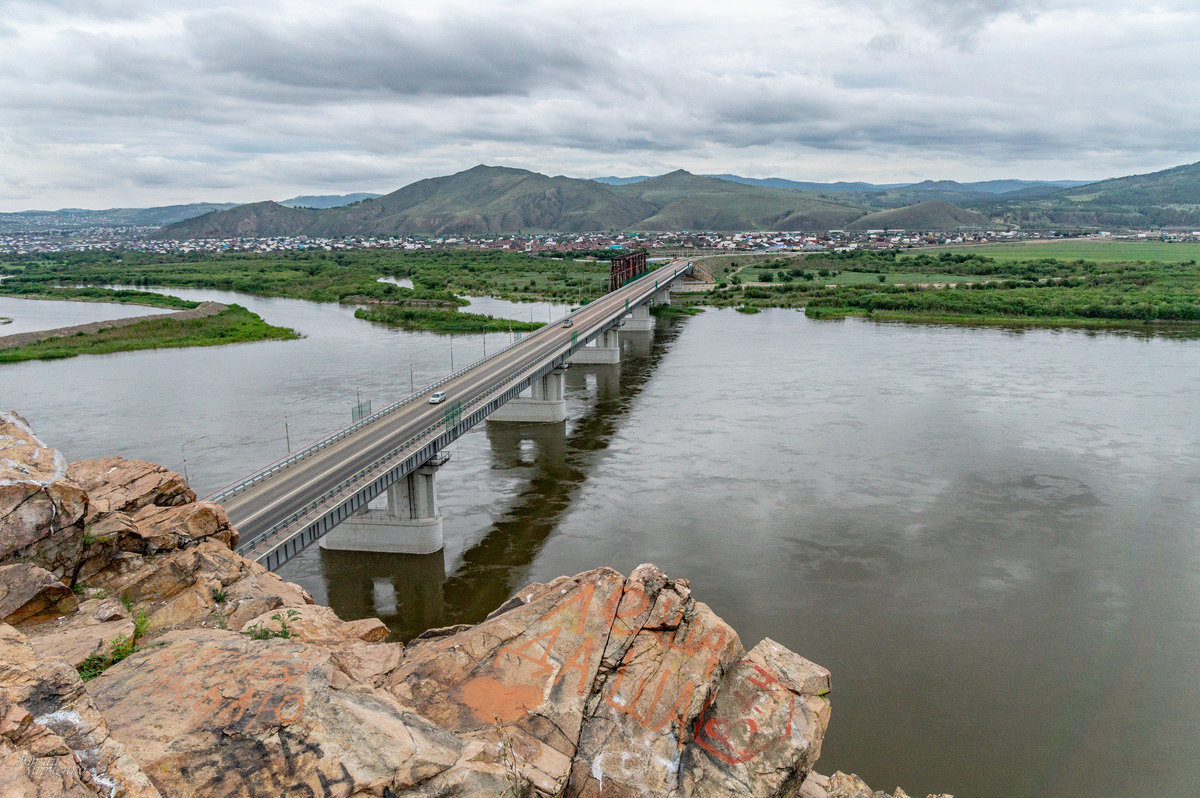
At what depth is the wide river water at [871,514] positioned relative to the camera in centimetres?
2734

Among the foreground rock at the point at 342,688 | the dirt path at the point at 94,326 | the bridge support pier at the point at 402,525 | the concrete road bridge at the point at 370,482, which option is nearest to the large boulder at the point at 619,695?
the foreground rock at the point at 342,688

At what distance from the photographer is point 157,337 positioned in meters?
105

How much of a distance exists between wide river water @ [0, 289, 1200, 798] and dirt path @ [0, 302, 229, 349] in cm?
1647

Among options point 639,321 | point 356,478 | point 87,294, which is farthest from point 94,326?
point 356,478

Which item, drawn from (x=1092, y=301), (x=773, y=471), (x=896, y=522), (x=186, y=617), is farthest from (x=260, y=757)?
(x=1092, y=301)

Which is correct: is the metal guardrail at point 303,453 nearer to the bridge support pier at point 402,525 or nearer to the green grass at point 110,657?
the bridge support pier at point 402,525

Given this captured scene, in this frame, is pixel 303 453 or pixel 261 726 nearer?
pixel 261 726

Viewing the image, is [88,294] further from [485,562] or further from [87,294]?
[485,562]

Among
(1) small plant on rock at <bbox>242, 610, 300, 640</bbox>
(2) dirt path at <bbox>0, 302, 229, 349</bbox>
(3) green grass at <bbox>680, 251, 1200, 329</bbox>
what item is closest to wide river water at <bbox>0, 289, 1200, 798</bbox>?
(2) dirt path at <bbox>0, 302, 229, 349</bbox>

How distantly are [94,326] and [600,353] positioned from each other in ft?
238

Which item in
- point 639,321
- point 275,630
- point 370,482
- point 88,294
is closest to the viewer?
point 275,630

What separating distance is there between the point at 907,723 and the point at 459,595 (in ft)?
66.1

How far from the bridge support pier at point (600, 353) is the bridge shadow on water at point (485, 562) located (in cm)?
3083

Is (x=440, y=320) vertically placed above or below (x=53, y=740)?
below
